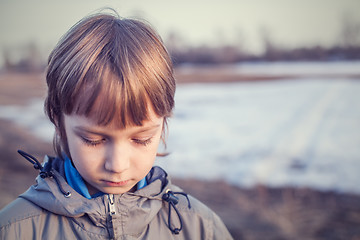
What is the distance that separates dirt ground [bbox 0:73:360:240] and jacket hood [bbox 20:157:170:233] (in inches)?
75.7

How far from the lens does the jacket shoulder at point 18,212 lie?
116 cm

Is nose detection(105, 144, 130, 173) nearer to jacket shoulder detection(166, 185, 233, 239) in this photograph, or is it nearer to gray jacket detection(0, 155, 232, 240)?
gray jacket detection(0, 155, 232, 240)

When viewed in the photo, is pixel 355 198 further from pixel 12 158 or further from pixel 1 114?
pixel 1 114

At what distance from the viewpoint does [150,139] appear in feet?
4.10

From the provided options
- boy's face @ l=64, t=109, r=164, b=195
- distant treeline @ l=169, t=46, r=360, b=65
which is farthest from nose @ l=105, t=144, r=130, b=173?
distant treeline @ l=169, t=46, r=360, b=65

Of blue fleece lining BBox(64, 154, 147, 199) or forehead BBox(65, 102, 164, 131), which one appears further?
blue fleece lining BBox(64, 154, 147, 199)

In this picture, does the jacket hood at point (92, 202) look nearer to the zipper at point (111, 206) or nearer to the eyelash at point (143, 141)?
the zipper at point (111, 206)

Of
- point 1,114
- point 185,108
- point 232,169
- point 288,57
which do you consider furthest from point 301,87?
point 1,114

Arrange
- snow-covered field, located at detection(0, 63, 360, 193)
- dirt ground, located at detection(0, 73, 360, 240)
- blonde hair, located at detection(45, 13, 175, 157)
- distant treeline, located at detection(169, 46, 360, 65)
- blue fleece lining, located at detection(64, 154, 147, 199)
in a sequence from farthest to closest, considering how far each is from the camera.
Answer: distant treeline, located at detection(169, 46, 360, 65)
snow-covered field, located at detection(0, 63, 360, 193)
dirt ground, located at detection(0, 73, 360, 240)
blue fleece lining, located at detection(64, 154, 147, 199)
blonde hair, located at detection(45, 13, 175, 157)

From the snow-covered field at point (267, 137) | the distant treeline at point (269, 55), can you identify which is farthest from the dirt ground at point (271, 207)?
the distant treeline at point (269, 55)

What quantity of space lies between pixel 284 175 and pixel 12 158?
179 inches

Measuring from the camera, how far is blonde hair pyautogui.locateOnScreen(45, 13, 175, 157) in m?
1.13

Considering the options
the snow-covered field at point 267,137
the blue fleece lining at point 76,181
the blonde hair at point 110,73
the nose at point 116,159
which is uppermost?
the blonde hair at point 110,73

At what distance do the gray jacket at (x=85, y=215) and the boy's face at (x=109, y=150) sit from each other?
0.24 ft
